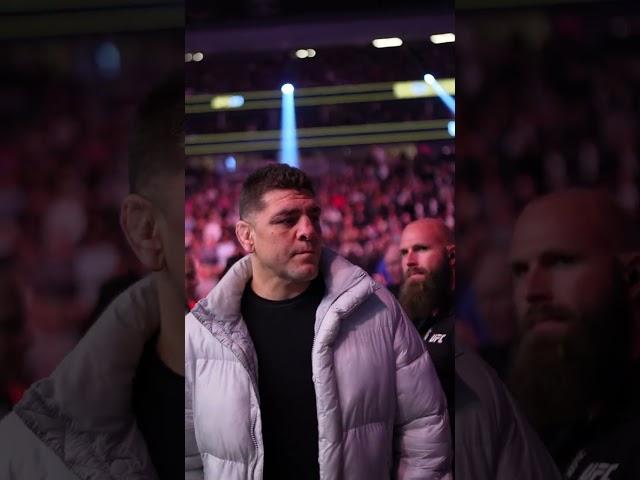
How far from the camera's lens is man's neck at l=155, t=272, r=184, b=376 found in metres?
3.73

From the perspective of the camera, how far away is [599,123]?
3.56 metres

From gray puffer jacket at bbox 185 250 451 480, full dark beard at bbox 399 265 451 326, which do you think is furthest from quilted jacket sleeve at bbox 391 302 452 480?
full dark beard at bbox 399 265 451 326

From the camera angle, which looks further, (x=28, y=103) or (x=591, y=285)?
(x=28, y=103)

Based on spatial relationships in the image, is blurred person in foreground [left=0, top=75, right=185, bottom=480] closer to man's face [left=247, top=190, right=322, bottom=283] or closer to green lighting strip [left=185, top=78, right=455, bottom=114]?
green lighting strip [left=185, top=78, right=455, bottom=114]

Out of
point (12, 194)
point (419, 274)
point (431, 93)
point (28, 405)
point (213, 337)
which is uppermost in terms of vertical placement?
point (431, 93)

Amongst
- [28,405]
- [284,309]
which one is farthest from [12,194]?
[284,309]

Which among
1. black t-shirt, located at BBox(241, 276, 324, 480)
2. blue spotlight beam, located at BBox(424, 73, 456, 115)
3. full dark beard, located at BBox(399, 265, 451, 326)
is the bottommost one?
black t-shirt, located at BBox(241, 276, 324, 480)

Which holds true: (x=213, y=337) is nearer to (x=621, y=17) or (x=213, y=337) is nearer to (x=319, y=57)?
(x=319, y=57)

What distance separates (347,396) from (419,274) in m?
0.56

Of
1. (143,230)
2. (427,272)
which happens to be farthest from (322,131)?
(143,230)

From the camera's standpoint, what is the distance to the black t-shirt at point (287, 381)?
352cm

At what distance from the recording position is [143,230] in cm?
379

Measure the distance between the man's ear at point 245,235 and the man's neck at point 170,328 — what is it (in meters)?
0.34

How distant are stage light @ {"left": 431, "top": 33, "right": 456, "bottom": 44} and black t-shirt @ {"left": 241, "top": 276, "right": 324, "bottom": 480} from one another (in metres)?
1.04
